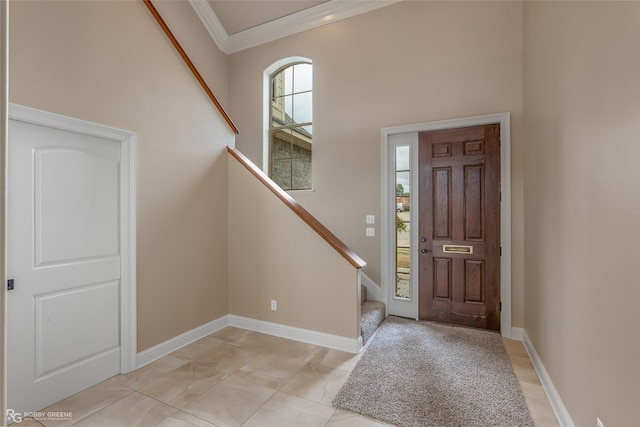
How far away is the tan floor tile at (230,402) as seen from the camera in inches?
75.6

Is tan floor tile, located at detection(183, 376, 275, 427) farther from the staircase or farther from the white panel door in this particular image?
the staircase

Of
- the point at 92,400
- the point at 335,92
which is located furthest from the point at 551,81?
the point at 92,400

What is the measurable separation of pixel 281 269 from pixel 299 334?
699mm

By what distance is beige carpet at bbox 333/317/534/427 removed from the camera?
192 centimetres

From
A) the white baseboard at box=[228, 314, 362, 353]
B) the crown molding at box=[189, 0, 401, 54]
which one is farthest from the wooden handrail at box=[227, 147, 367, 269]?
the crown molding at box=[189, 0, 401, 54]

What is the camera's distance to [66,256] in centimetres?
213

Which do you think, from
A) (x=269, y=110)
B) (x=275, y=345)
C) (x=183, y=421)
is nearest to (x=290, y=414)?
(x=183, y=421)

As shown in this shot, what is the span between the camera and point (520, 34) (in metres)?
3.12

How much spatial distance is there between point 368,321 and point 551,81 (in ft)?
8.68

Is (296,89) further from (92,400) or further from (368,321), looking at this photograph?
(92,400)

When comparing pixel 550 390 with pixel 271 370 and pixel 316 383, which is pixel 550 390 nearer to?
pixel 316 383

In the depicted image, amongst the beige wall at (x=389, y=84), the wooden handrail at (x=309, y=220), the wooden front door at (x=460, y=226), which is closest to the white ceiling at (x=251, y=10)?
the beige wall at (x=389, y=84)

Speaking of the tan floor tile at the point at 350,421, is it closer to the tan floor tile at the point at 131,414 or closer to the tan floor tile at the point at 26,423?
the tan floor tile at the point at 131,414

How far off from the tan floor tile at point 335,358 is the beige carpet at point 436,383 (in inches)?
3.1
